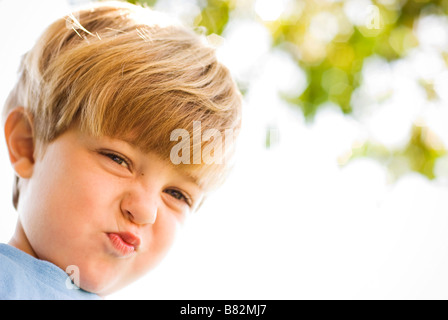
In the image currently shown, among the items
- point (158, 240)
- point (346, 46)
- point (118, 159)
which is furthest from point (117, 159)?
point (346, 46)

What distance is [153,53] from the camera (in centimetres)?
48

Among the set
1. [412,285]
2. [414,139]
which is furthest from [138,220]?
[414,139]

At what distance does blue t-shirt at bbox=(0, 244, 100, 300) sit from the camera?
368mm

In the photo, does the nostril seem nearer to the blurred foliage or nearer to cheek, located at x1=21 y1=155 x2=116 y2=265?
cheek, located at x1=21 y1=155 x2=116 y2=265

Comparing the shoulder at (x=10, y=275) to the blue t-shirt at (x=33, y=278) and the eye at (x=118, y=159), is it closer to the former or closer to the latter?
the blue t-shirt at (x=33, y=278)

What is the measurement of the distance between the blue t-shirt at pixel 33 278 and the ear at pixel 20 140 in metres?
0.09

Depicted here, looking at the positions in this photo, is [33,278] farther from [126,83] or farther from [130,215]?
[126,83]

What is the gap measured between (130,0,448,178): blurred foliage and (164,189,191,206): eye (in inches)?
27.4

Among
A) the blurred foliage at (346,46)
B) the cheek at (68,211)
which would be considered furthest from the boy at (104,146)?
the blurred foliage at (346,46)

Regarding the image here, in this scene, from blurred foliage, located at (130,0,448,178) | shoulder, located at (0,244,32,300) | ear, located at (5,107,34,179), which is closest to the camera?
shoulder, located at (0,244,32,300)

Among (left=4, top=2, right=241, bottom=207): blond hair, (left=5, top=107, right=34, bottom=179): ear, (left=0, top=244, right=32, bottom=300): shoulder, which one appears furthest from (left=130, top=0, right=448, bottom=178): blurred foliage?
(left=0, top=244, right=32, bottom=300): shoulder

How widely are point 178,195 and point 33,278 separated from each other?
16cm

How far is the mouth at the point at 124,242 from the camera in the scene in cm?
41
